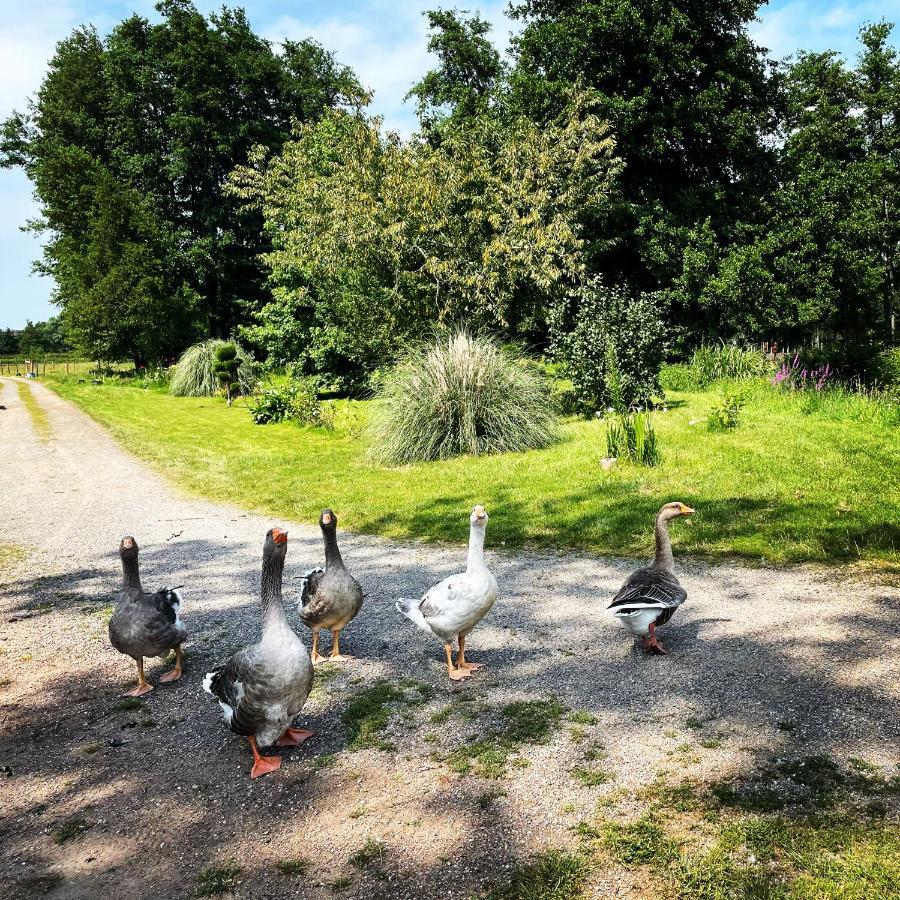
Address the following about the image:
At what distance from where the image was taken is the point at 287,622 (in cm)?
464

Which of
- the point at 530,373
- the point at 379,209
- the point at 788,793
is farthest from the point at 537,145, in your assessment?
the point at 788,793

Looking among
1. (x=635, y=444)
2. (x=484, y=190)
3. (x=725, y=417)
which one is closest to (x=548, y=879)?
(x=635, y=444)

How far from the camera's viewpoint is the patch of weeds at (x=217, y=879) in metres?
2.97

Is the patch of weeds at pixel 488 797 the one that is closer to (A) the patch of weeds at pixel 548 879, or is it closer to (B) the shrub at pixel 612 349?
(A) the patch of weeds at pixel 548 879

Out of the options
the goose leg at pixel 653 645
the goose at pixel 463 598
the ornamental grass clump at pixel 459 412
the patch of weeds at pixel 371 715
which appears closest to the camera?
the patch of weeds at pixel 371 715

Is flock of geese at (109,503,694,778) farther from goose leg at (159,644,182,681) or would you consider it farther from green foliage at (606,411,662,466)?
green foliage at (606,411,662,466)

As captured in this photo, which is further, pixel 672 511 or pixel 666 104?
pixel 666 104

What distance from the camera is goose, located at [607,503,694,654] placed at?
187 inches

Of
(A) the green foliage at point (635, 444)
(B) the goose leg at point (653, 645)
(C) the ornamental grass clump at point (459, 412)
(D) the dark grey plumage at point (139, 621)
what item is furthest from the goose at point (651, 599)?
(C) the ornamental grass clump at point (459, 412)

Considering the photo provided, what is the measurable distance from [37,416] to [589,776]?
83.8ft

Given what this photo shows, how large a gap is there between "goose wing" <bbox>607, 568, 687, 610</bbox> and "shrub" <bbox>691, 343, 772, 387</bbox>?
16.4 meters

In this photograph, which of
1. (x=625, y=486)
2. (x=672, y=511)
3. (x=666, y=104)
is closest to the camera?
(x=672, y=511)

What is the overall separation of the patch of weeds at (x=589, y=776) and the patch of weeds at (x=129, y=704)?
9.36 ft

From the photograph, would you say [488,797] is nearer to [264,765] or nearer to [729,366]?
[264,765]
